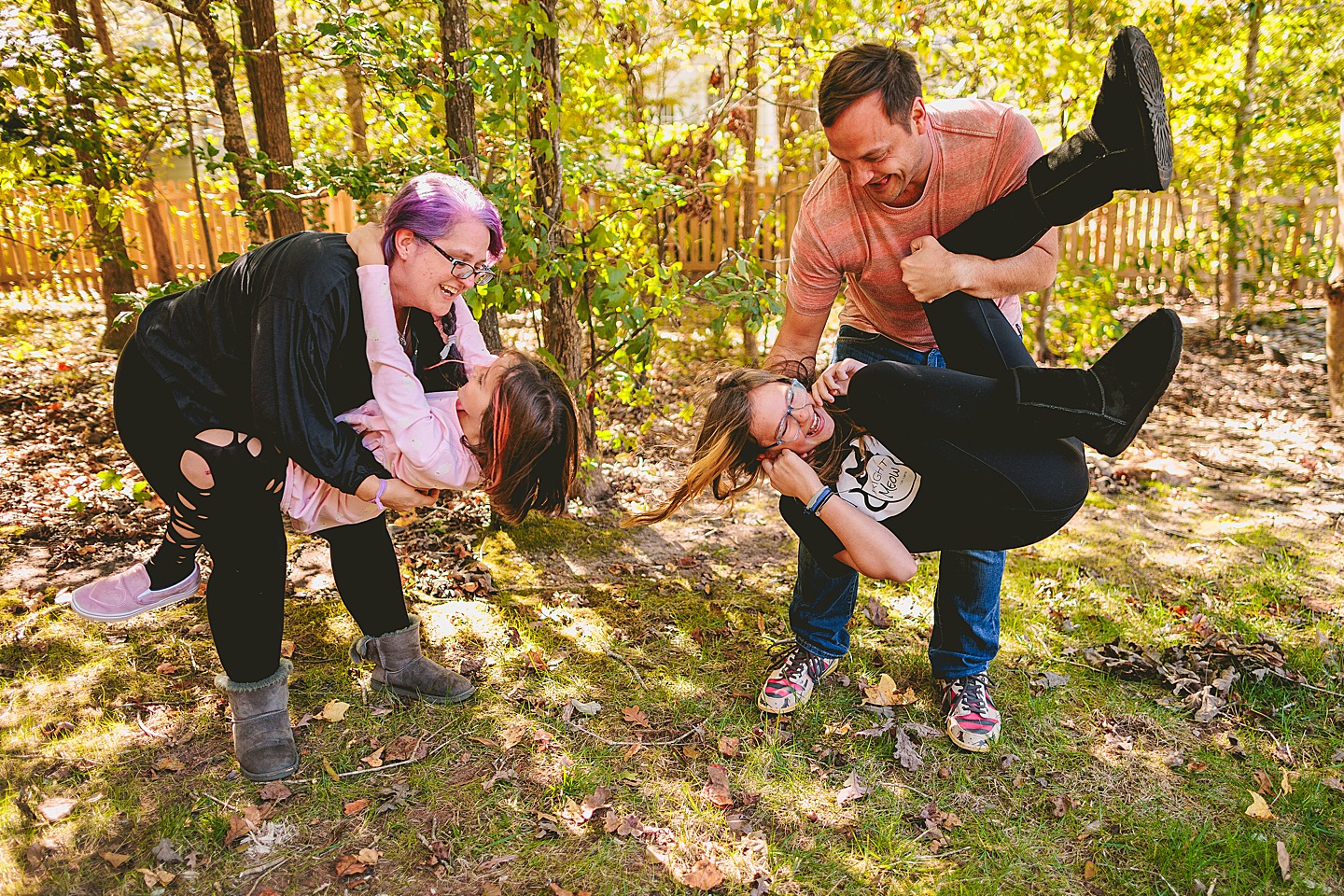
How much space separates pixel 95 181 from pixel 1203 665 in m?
5.97

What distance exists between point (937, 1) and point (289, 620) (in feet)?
18.4

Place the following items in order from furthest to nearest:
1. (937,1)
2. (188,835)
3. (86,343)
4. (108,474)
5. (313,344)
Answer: (86,343), (937,1), (108,474), (188,835), (313,344)

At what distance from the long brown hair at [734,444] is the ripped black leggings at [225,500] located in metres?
1.03

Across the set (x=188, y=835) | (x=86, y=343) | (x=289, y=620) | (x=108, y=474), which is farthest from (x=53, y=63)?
(x=86, y=343)

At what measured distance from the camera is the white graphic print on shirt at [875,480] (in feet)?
8.23

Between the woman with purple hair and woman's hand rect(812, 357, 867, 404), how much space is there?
38.0 inches

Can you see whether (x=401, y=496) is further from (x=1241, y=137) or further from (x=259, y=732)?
(x=1241, y=137)


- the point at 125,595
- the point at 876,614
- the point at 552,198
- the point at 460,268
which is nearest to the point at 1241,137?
the point at 876,614

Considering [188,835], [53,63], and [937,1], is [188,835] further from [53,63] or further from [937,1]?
[937,1]

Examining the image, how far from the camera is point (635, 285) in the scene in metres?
3.66

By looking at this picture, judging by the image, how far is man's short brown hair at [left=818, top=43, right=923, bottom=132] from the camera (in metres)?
2.18

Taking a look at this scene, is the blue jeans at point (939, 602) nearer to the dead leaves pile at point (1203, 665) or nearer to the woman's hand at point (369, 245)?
the dead leaves pile at point (1203, 665)

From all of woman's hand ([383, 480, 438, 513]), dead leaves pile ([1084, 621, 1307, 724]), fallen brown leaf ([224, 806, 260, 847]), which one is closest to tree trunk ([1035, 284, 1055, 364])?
dead leaves pile ([1084, 621, 1307, 724])

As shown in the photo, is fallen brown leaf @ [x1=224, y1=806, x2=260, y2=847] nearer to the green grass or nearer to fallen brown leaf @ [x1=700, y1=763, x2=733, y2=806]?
the green grass
